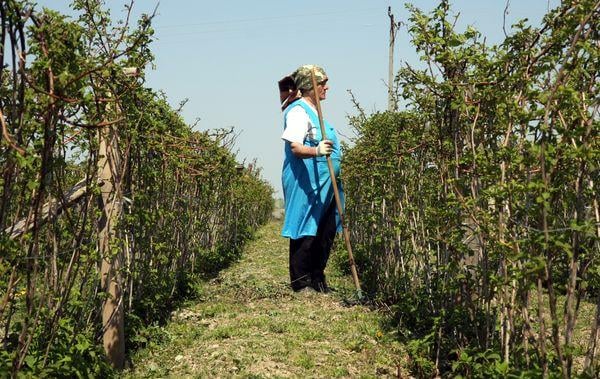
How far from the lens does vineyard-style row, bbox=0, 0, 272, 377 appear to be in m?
3.42

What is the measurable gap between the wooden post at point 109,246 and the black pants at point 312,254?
2.50m

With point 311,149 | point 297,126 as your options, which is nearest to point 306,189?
point 311,149

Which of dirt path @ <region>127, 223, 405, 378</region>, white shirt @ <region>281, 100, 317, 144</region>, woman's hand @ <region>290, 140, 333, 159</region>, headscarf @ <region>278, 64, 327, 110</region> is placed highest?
headscarf @ <region>278, 64, 327, 110</region>

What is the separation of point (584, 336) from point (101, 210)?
4.44 metres

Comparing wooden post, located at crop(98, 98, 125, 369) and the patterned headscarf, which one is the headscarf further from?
wooden post, located at crop(98, 98, 125, 369)

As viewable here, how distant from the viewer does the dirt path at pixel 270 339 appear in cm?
491

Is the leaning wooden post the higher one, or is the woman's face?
the woman's face

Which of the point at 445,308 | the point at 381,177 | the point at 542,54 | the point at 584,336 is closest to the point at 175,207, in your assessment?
the point at 381,177

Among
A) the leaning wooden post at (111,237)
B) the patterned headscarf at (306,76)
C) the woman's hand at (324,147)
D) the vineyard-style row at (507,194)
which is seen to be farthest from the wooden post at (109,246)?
the patterned headscarf at (306,76)

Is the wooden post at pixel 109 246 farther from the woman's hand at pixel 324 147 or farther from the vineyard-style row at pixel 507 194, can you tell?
the woman's hand at pixel 324 147

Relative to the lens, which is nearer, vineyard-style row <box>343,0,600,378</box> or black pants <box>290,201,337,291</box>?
vineyard-style row <box>343,0,600,378</box>

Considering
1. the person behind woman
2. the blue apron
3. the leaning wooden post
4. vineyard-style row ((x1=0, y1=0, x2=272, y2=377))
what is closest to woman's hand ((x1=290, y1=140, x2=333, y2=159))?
the person behind woman

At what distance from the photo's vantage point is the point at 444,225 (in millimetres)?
4766

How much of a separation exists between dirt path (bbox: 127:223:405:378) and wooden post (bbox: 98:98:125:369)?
0.85 ft
